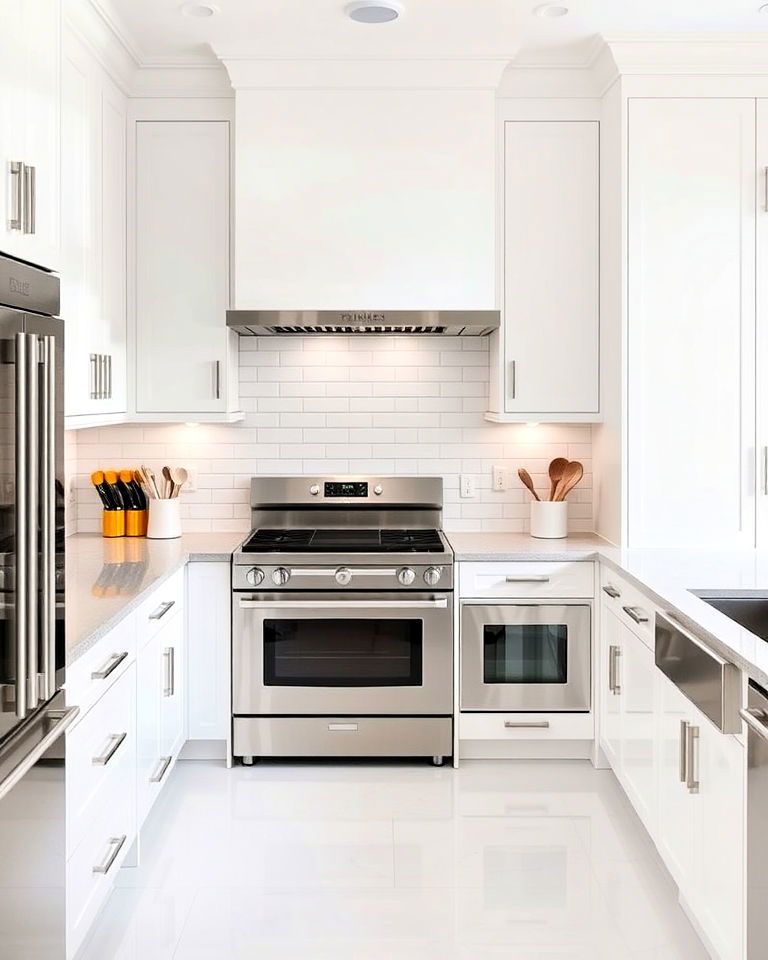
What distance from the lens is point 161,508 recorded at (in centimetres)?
445

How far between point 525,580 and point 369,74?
6.77 ft

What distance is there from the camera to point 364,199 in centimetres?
425

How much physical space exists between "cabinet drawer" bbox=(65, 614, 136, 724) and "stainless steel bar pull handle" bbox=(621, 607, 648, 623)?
1.56 meters

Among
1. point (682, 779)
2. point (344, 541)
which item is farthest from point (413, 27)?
point (682, 779)

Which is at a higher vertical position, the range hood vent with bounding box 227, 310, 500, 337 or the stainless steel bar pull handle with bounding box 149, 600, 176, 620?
the range hood vent with bounding box 227, 310, 500, 337

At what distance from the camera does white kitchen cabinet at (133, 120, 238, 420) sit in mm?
4352

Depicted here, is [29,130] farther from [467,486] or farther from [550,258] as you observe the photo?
[467,486]

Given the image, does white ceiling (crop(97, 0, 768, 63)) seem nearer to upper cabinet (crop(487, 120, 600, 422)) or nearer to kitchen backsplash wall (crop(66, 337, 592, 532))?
upper cabinet (crop(487, 120, 600, 422))

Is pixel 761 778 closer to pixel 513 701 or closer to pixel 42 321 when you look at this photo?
pixel 42 321

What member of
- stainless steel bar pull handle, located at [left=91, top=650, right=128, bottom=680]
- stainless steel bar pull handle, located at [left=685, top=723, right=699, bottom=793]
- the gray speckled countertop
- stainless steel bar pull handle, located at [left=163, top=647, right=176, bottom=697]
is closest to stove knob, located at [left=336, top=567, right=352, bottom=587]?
the gray speckled countertop

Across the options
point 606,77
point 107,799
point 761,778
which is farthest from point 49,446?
point 606,77

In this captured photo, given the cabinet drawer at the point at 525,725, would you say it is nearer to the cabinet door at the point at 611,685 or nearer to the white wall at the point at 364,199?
the cabinet door at the point at 611,685

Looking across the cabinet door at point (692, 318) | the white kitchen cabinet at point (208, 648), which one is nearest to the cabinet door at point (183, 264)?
the white kitchen cabinet at point (208, 648)

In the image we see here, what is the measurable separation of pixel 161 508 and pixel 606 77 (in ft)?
8.12
